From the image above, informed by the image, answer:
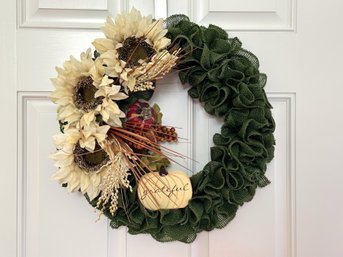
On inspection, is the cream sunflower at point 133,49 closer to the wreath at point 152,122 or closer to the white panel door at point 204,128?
the wreath at point 152,122

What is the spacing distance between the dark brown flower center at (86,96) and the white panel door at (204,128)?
19 centimetres

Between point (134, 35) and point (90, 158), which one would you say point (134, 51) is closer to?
point (134, 35)

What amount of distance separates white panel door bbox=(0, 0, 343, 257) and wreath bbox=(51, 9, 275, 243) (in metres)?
0.08

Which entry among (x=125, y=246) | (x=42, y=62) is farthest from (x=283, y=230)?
(x=42, y=62)

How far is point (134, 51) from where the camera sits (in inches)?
34.0

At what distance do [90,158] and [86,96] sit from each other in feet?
0.48

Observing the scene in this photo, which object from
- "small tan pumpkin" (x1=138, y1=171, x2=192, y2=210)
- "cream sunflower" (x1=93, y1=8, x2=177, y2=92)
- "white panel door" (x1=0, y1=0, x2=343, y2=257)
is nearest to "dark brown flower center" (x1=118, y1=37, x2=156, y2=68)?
"cream sunflower" (x1=93, y1=8, x2=177, y2=92)

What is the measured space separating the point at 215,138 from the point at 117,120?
0.27 meters

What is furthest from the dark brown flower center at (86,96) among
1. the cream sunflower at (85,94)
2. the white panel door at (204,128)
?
the white panel door at (204,128)

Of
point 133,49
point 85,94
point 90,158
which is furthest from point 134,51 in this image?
point 90,158

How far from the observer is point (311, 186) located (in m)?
1.02

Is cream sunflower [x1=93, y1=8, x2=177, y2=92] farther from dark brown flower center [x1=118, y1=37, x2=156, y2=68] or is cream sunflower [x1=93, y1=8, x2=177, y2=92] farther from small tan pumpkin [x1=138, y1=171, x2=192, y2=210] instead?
small tan pumpkin [x1=138, y1=171, x2=192, y2=210]

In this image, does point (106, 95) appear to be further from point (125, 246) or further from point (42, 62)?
point (125, 246)

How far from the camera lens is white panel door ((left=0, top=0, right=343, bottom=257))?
99 centimetres
